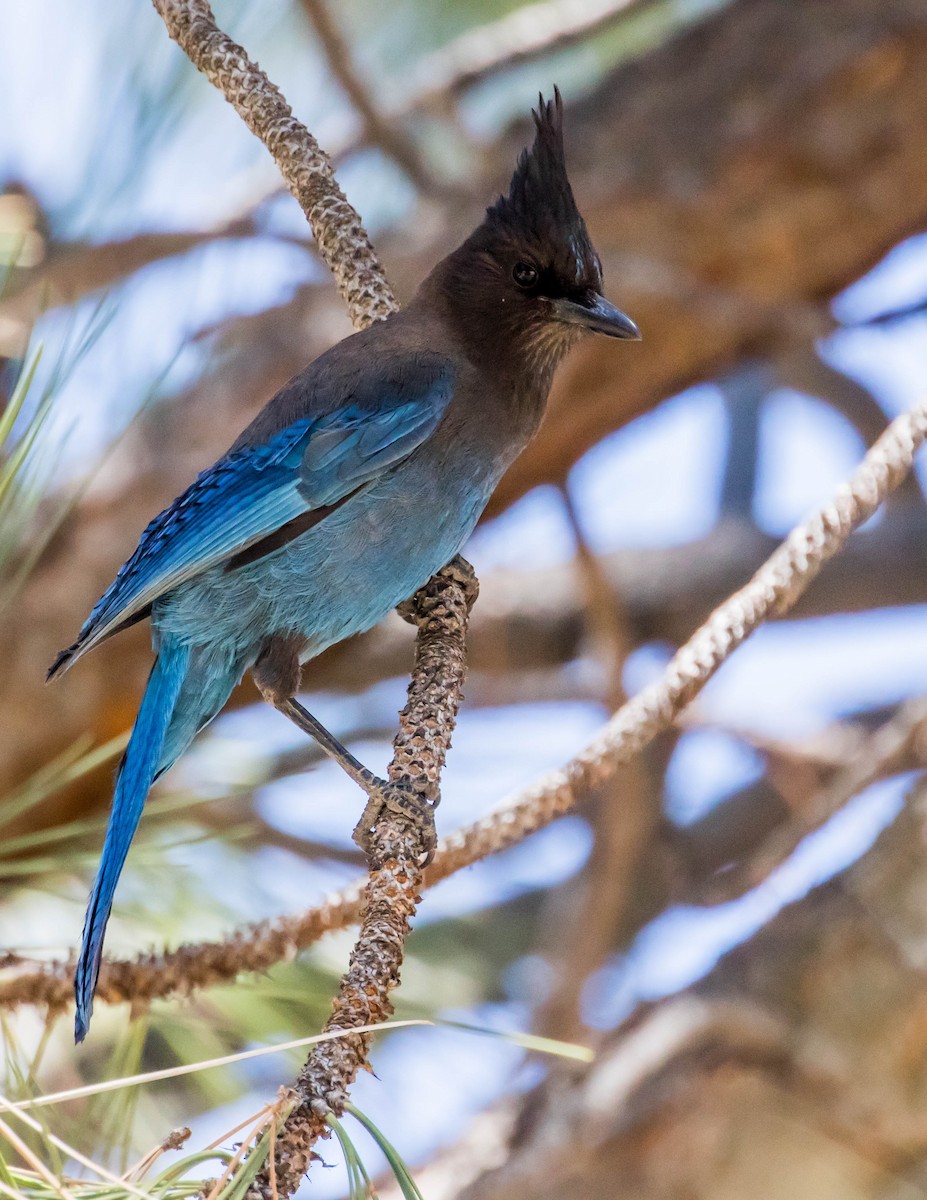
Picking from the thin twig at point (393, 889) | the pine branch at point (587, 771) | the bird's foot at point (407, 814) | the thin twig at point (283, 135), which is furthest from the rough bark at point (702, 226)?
the bird's foot at point (407, 814)

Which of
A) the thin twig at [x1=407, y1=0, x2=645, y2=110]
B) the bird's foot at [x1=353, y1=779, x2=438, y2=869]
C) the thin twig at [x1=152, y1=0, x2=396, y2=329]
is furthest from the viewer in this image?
the thin twig at [x1=407, y1=0, x2=645, y2=110]

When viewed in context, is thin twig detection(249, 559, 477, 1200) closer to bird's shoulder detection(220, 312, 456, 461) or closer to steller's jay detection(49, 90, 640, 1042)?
steller's jay detection(49, 90, 640, 1042)

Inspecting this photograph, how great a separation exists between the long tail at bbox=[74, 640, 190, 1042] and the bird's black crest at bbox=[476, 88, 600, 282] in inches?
33.7

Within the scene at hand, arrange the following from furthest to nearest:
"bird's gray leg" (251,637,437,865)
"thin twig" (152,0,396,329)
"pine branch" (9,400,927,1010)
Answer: "thin twig" (152,0,396,329)
"bird's gray leg" (251,637,437,865)
"pine branch" (9,400,927,1010)

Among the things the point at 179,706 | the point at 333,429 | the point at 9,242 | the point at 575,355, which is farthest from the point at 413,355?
the point at 575,355

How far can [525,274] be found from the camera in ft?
7.95

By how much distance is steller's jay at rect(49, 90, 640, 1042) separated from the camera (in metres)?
2.21

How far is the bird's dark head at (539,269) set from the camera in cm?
235

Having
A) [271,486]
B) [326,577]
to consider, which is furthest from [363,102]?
[326,577]

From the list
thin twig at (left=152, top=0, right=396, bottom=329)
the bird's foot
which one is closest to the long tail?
the bird's foot

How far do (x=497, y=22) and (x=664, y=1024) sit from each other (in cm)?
262

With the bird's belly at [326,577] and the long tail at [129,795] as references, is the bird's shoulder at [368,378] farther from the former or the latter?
the long tail at [129,795]

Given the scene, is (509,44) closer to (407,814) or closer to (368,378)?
(368,378)

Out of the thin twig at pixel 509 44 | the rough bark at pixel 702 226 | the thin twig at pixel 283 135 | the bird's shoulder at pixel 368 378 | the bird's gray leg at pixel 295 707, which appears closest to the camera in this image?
the bird's gray leg at pixel 295 707
